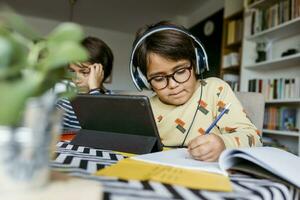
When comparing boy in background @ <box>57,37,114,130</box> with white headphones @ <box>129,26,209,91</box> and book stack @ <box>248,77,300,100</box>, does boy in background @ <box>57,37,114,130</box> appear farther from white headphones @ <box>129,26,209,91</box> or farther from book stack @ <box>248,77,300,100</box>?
book stack @ <box>248,77,300,100</box>

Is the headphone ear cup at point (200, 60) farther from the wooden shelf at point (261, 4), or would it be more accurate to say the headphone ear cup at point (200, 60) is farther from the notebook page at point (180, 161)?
the wooden shelf at point (261, 4)

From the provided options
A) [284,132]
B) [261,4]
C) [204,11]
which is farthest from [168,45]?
[204,11]

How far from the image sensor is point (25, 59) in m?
0.26

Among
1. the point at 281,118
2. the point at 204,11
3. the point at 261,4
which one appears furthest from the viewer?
the point at 204,11

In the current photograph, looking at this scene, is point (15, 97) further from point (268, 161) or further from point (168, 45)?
point (168, 45)

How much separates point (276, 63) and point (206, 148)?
234cm

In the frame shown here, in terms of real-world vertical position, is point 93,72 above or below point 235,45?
below

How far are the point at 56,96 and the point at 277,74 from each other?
9.15ft

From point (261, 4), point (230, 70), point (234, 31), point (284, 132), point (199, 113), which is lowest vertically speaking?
point (284, 132)

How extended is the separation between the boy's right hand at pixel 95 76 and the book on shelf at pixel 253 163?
2.95ft

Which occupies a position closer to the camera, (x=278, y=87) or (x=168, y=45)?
(x=168, y=45)

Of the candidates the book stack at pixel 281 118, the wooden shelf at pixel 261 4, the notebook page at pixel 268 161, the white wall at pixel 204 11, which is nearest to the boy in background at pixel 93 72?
the notebook page at pixel 268 161

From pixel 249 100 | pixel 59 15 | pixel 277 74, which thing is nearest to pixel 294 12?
pixel 277 74

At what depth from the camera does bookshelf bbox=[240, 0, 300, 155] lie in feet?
8.02
